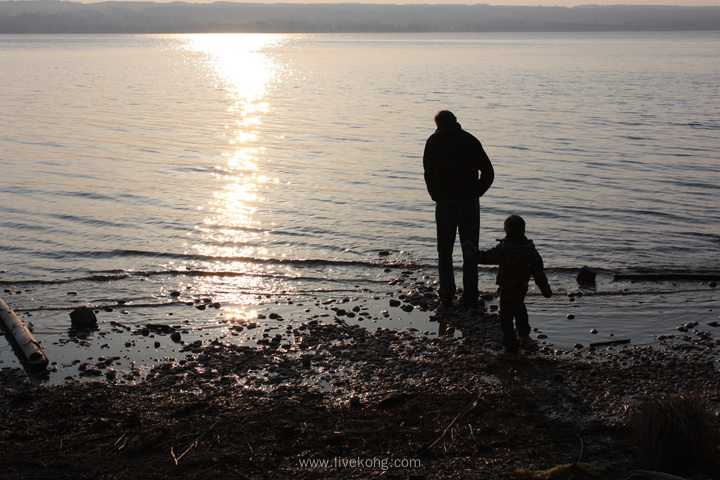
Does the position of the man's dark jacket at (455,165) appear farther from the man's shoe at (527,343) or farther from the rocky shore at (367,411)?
the man's shoe at (527,343)

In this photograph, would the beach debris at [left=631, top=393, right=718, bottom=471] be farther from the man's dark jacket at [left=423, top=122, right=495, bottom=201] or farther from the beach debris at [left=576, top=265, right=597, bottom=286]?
the beach debris at [left=576, top=265, right=597, bottom=286]

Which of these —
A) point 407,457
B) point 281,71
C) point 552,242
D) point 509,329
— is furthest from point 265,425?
point 281,71

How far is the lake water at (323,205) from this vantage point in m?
10.3

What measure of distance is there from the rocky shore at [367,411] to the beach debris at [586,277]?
2.47 meters

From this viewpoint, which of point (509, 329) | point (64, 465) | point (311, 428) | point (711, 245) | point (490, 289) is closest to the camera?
point (64, 465)

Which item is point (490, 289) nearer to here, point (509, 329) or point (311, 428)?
point (509, 329)

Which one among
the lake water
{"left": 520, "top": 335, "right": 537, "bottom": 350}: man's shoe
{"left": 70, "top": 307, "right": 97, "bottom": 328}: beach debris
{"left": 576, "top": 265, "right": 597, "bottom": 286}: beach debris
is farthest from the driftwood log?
{"left": 576, "top": 265, "right": 597, "bottom": 286}: beach debris

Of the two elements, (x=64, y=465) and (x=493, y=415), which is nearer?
(x=64, y=465)

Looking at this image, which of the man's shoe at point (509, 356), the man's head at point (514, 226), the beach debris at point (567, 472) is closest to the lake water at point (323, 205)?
the man's shoe at point (509, 356)

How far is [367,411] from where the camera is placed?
6238 mm

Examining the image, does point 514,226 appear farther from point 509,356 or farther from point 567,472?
point 567,472

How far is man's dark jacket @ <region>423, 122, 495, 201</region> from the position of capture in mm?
8453

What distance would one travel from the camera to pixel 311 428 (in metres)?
5.94

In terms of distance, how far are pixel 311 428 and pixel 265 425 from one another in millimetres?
410
